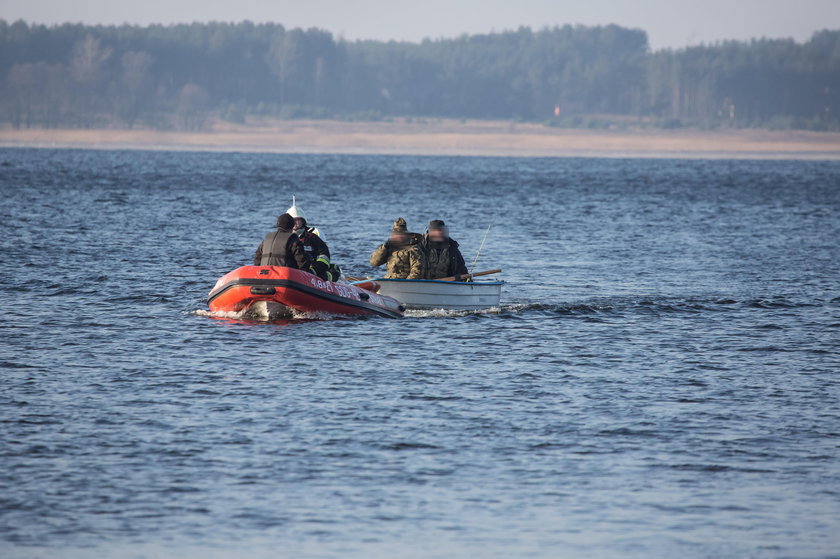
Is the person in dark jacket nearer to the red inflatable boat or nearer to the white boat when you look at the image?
the red inflatable boat

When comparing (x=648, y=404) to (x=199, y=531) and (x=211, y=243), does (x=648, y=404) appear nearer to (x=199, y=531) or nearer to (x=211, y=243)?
(x=199, y=531)

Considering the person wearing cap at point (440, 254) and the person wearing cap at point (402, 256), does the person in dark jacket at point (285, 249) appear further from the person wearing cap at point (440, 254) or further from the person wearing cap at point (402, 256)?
the person wearing cap at point (440, 254)

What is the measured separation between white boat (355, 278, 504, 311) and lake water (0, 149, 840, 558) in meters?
0.32

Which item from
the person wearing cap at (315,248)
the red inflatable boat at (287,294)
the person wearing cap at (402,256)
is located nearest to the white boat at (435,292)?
the person wearing cap at (402,256)

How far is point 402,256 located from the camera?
21.9 meters

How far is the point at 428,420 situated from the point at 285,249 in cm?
708

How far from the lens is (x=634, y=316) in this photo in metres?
22.3

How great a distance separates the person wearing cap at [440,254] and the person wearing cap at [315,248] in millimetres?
1677

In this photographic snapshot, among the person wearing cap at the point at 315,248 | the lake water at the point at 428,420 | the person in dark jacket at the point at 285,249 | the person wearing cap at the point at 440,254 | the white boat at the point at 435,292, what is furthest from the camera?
the person wearing cap at the point at 440,254

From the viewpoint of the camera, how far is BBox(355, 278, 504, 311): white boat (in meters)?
21.8

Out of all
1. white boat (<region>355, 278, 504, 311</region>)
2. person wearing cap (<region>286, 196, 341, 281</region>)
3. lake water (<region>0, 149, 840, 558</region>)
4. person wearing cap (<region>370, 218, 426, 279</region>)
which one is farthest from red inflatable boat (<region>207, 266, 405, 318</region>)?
person wearing cap (<region>370, 218, 426, 279</region>)

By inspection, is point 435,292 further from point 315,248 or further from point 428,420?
point 428,420

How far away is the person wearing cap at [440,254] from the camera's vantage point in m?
21.9

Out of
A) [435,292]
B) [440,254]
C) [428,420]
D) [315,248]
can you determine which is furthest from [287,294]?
[428,420]
